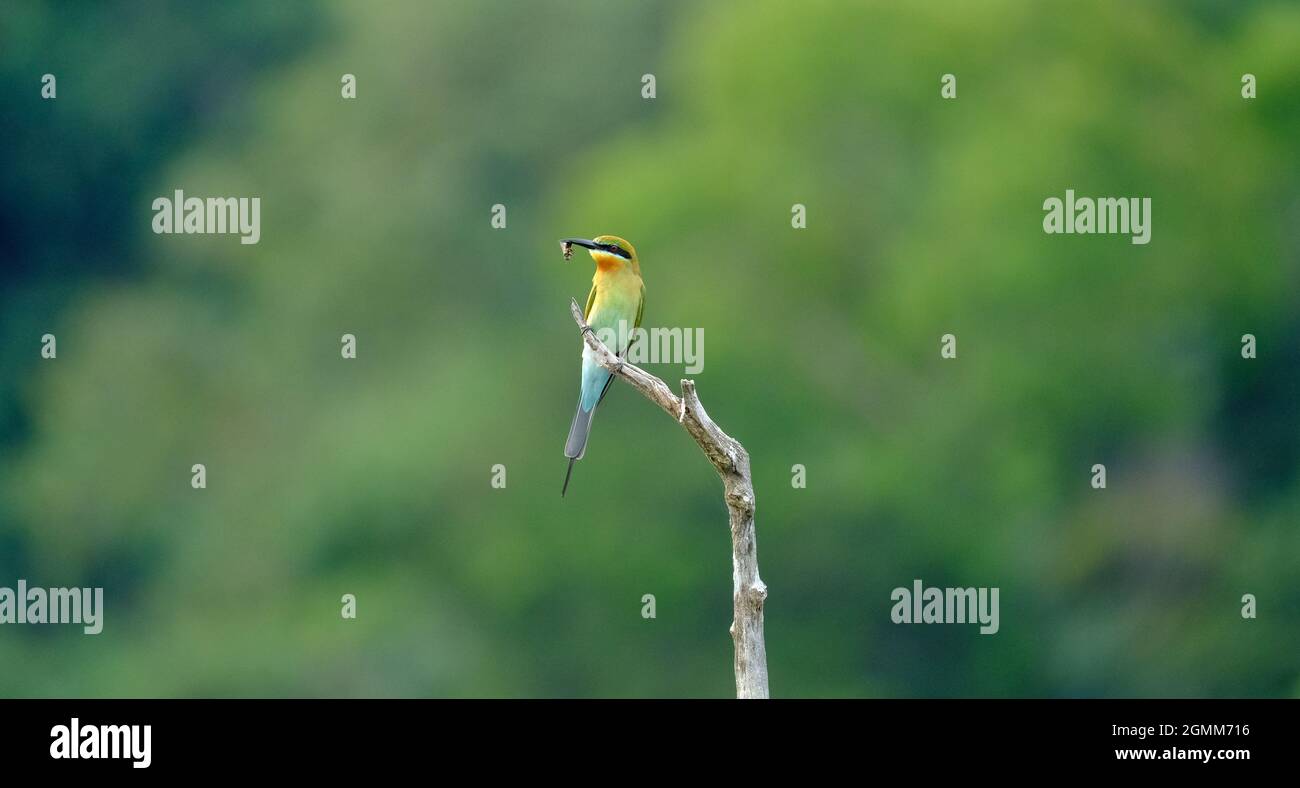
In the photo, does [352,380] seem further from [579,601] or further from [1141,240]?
[1141,240]

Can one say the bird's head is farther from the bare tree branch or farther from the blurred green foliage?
the blurred green foliage

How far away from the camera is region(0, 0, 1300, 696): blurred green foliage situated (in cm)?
1445

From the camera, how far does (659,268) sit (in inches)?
555

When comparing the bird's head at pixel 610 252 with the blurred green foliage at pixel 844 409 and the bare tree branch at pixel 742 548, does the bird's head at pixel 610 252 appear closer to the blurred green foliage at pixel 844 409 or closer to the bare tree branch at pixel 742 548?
the bare tree branch at pixel 742 548

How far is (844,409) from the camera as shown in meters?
14.9

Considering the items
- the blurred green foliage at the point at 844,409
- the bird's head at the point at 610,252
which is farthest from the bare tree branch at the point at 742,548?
the blurred green foliage at the point at 844,409

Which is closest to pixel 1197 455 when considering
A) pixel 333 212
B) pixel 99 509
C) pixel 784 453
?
pixel 784 453

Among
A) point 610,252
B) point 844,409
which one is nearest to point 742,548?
point 610,252

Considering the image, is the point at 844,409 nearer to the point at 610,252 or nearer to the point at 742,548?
the point at 610,252

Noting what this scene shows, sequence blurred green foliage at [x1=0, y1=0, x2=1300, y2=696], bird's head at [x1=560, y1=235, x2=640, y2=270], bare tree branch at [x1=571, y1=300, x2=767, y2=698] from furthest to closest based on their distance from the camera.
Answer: blurred green foliage at [x1=0, y1=0, x2=1300, y2=696]
bird's head at [x1=560, y1=235, x2=640, y2=270]
bare tree branch at [x1=571, y1=300, x2=767, y2=698]

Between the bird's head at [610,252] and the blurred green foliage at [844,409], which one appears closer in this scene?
the bird's head at [610,252]

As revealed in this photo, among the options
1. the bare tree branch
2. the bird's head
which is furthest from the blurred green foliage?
Result: the bare tree branch

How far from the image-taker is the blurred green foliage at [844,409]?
1445cm

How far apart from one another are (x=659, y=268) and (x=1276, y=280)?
590 cm
